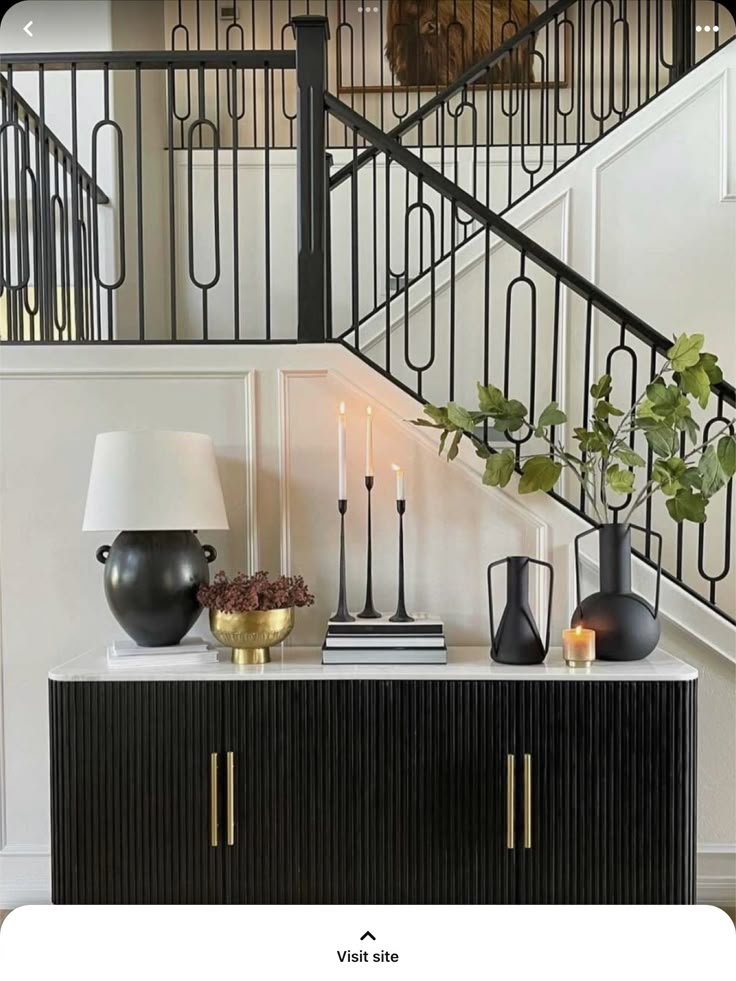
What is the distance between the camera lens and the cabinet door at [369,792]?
2344 mm

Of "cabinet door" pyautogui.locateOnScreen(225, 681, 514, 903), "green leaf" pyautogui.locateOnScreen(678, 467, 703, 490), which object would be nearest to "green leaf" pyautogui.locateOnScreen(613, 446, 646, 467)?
"green leaf" pyautogui.locateOnScreen(678, 467, 703, 490)

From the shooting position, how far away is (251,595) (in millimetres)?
2439

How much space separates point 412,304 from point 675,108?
1309mm

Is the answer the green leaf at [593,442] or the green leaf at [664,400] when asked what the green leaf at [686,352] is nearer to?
the green leaf at [664,400]

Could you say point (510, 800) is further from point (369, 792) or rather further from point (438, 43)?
point (438, 43)

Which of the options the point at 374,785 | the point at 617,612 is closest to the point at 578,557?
the point at 617,612

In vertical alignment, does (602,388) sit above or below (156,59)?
below

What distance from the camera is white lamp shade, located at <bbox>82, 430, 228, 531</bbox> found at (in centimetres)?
248

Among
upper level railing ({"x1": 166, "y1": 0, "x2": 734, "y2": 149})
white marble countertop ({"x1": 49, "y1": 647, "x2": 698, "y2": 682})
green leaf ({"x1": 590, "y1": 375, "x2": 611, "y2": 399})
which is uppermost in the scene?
upper level railing ({"x1": 166, "y1": 0, "x2": 734, "y2": 149})

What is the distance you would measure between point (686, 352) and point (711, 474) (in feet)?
1.08

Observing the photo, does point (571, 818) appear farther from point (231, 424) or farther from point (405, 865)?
point (231, 424)

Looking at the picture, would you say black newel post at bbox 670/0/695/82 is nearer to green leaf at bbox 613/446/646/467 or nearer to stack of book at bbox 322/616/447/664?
green leaf at bbox 613/446/646/467

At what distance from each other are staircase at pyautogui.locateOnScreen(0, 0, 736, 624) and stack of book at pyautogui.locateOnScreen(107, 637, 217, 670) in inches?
39.0
